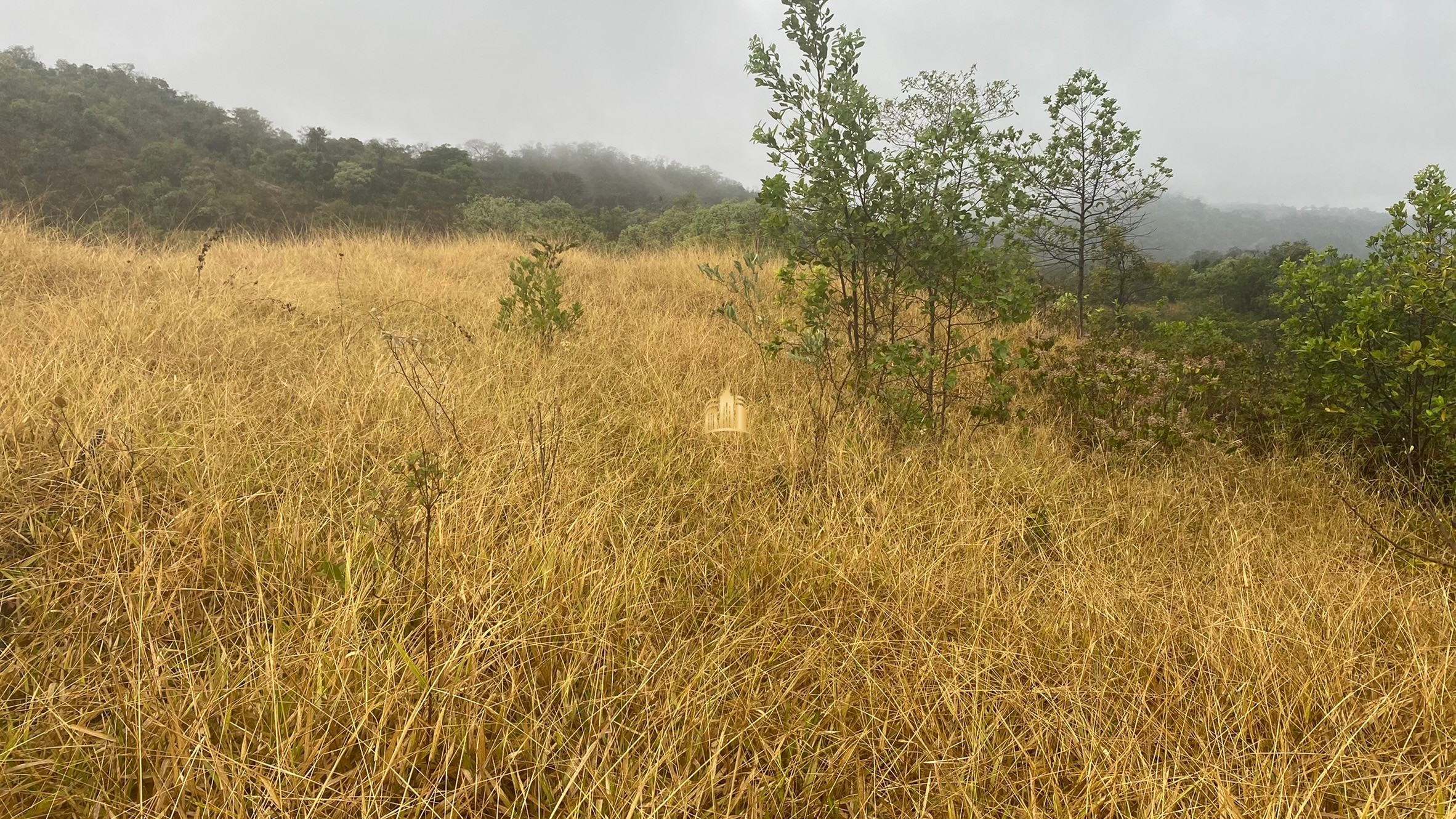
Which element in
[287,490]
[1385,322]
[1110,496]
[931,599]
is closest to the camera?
[931,599]

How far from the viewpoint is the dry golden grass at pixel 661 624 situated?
4.08 feet

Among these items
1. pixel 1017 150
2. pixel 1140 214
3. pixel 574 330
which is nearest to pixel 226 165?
pixel 574 330

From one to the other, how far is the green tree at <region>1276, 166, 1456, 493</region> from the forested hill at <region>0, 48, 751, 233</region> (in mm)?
12303

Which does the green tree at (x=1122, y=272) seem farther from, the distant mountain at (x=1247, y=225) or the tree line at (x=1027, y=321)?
the distant mountain at (x=1247, y=225)

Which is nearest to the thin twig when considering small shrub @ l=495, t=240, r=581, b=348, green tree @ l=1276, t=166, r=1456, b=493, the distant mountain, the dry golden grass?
the dry golden grass

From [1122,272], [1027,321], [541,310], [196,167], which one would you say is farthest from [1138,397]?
[196,167]

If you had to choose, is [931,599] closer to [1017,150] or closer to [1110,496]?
[1110,496]

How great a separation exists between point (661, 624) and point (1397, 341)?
375 cm

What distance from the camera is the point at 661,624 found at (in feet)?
5.65

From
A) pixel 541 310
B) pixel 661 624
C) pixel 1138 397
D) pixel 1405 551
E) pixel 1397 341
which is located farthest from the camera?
pixel 541 310

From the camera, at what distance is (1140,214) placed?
8.00 meters

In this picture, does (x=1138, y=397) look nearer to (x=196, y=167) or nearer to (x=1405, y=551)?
(x=1405, y=551)

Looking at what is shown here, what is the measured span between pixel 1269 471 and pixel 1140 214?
639 centimetres

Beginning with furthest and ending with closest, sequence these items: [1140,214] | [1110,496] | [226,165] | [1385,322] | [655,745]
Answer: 1. [226,165]
2. [1140,214]
3. [1385,322]
4. [1110,496]
5. [655,745]
